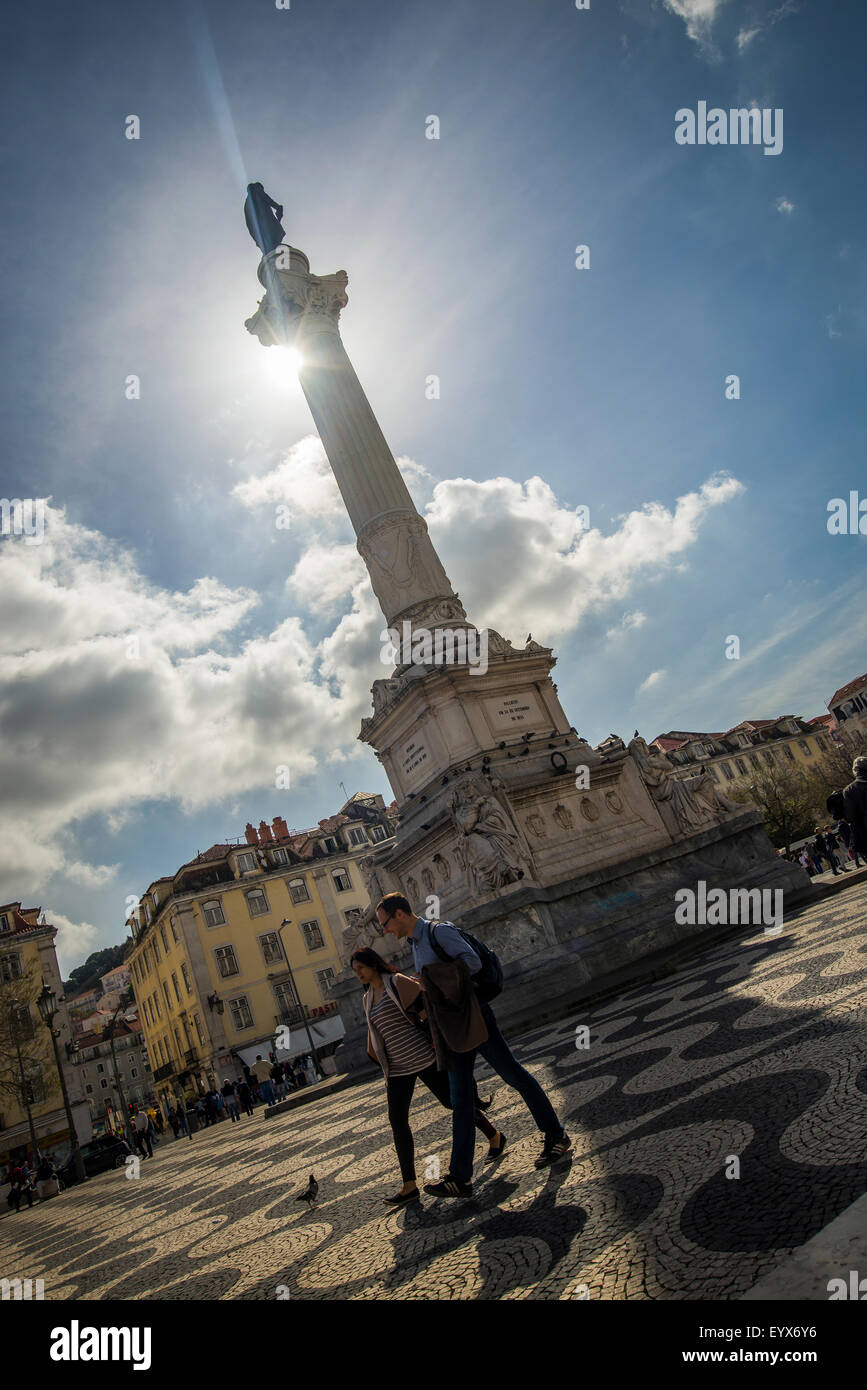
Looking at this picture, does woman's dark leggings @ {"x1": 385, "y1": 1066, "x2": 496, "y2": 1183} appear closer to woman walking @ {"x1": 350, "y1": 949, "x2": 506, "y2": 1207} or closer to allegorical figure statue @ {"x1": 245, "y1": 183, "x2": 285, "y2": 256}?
woman walking @ {"x1": 350, "y1": 949, "x2": 506, "y2": 1207}

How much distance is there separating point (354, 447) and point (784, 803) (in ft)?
129

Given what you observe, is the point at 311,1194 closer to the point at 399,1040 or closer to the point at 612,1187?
the point at 399,1040

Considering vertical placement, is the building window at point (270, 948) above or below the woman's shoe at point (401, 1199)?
above

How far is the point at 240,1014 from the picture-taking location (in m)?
40.9

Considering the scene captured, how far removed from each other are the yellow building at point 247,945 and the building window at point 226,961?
6 cm

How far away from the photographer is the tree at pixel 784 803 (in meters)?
42.8

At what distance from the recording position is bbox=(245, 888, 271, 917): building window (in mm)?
44188

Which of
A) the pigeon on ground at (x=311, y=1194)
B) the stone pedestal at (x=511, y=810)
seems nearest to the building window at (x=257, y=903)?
the stone pedestal at (x=511, y=810)

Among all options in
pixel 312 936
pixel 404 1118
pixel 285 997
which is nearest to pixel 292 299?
pixel 404 1118

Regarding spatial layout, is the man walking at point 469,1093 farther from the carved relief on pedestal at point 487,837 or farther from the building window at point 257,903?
the building window at point 257,903
